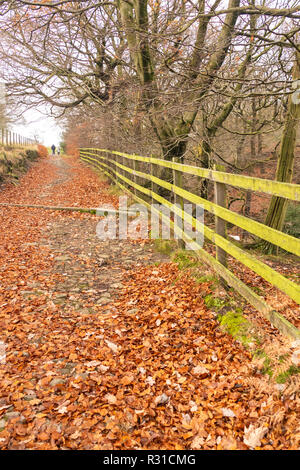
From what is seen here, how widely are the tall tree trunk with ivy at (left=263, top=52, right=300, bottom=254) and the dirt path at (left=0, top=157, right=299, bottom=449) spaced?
11.1 ft

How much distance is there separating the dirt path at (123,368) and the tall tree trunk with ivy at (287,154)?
3391 millimetres

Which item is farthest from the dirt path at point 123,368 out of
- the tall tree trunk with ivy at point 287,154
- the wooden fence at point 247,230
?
the tall tree trunk with ivy at point 287,154

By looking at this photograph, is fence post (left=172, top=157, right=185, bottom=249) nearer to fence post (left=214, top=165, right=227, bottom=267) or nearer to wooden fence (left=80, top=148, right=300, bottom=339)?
wooden fence (left=80, top=148, right=300, bottom=339)

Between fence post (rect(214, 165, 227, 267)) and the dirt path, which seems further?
fence post (rect(214, 165, 227, 267))

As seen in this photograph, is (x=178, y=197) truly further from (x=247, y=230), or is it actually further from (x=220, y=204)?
(x=247, y=230)

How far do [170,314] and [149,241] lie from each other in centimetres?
311

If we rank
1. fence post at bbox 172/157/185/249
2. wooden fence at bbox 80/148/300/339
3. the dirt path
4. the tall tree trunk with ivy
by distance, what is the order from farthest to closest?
1. the tall tree trunk with ivy
2. fence post at bbox 172/157/185/249
3. wooden fence at bbox 80/148/300/339
4. the dirt path

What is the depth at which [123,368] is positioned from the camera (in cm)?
351

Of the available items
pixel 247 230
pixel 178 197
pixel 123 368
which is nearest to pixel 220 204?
pixel 247 230

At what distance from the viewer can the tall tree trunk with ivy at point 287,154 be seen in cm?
737

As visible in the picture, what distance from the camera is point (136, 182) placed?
9.74 metres

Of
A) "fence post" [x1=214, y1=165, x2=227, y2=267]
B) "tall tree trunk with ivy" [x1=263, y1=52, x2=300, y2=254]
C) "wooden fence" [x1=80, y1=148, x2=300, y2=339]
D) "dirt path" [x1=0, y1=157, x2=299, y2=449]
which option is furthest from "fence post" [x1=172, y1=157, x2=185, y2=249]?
"tall tree trunk with ivy" [x1=263, y1=52, x2=300, y2=254]

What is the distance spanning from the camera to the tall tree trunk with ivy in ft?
24.2
